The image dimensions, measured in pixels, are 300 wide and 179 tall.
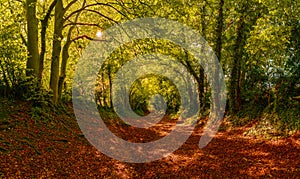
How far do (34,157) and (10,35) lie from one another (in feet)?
17.7

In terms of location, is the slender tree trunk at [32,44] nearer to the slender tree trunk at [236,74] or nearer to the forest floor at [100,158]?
the forest floor at [100,158]

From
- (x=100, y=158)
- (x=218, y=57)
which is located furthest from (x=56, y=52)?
(x=218, y=57)

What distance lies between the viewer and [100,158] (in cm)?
1030

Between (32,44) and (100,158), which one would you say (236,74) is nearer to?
(100,158)

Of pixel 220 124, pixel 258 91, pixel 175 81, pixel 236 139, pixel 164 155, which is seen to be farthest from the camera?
pixel 175 81

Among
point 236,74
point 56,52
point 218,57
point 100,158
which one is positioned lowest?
point 100,158

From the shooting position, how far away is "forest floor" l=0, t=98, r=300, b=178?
791 centimetres

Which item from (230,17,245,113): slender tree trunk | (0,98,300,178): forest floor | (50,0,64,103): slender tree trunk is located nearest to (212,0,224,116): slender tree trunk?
(230,17,245,113): slender tree trunk

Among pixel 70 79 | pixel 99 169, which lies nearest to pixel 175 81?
pixel 70 79

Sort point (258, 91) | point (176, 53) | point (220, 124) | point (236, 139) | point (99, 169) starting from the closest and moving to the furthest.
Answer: point (99, 169), point (236, 139), point (258, 91), point (220, 124), point (176, 53)

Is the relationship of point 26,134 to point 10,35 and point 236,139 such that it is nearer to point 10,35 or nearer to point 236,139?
point 10,35

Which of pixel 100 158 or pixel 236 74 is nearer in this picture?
pixel 100 158

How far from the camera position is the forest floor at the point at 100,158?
791cm

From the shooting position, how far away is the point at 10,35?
34.2ft
